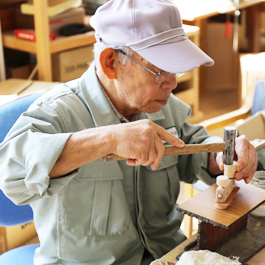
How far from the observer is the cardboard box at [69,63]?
2.81 metres

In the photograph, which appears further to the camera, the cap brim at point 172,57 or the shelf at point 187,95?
the shelf at point 187,95

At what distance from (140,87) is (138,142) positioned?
10.3 inches

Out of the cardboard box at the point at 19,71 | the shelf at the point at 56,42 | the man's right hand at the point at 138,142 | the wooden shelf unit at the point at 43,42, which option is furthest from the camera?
the cardboard box at the point at 19,71

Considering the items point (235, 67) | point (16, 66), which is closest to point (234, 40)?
point (235, 67)

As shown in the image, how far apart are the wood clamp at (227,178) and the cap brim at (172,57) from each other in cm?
21

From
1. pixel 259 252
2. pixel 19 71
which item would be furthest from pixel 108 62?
pixel 19 71

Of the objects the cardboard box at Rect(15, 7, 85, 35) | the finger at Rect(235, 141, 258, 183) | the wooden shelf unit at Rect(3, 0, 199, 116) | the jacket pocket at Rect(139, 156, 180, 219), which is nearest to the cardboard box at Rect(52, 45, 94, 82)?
Answer: the wooden shelf unit at Rect(3, 0, 199, 116)

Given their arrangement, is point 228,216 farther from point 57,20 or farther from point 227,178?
point 57,20

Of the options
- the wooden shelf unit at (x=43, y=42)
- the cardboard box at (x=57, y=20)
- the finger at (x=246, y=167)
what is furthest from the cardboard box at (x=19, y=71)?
the finger at (x=246, y=167)

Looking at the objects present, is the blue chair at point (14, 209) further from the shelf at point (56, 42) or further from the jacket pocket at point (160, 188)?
the shelf at point (56, 42)

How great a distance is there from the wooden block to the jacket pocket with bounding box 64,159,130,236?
0.88 feet

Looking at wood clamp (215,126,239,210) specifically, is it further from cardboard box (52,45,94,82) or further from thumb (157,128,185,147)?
cardboard box (52,45,94,82)

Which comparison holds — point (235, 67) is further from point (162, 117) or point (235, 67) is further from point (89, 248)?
point (89, 248)

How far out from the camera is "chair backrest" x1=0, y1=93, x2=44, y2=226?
1.39 meters
